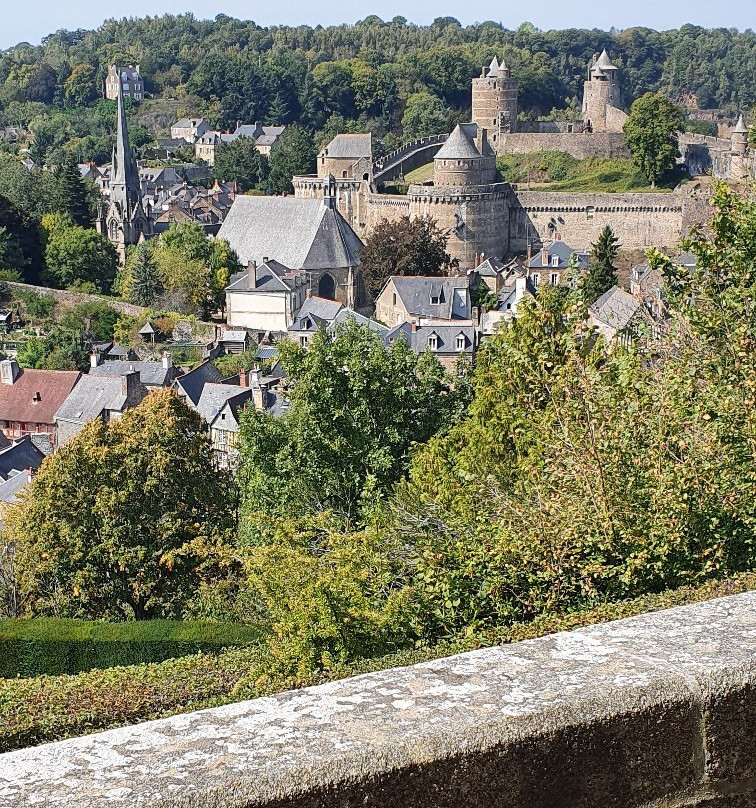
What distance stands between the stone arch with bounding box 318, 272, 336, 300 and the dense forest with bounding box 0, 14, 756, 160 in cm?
3697

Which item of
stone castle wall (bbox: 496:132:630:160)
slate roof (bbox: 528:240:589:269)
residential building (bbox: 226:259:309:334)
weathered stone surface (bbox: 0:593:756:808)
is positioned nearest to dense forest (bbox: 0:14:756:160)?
stone castle wall (bbox: 496:132:630:160)

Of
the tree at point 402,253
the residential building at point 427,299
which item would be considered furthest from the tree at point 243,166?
the residential building at point 427,299

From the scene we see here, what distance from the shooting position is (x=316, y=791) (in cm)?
261

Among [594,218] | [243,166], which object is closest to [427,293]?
[594,218]

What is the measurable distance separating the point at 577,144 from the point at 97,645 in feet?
197

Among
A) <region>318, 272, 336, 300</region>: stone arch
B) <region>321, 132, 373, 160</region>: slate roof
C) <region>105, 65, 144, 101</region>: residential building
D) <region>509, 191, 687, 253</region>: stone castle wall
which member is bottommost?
<region>318, 272, 336, 300</region>: stone arch

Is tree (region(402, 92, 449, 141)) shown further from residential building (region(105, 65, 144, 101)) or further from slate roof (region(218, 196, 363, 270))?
residential building (region(105, 65, 144, 101))

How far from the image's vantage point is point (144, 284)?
59375 mm

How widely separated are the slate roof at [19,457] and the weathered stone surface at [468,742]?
30.5m

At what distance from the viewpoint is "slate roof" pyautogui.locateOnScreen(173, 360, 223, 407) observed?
40562mm

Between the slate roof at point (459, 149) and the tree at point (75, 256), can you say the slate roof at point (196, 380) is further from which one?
the slate roof at point (459, 149)

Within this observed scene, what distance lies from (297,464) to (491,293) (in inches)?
1471

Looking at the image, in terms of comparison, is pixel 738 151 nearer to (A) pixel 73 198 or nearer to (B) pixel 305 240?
(B) pixel 305 240

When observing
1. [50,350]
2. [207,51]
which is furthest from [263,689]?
[207,51]
